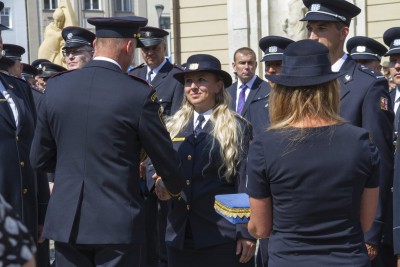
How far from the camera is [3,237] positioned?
2361 mm

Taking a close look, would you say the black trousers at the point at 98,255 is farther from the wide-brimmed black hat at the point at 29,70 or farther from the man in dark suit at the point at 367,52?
the wide-brimmed black hat at the point at 29,70

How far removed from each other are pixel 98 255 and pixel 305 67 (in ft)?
5.12

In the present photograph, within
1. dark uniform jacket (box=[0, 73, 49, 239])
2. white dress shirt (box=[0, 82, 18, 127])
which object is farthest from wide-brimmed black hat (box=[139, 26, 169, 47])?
white dress shirt (box=[0, 82, 18, 127])

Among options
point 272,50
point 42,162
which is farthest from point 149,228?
point 42,162

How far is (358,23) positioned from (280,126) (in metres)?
12.1

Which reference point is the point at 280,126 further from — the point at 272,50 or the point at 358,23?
the point at 358,23

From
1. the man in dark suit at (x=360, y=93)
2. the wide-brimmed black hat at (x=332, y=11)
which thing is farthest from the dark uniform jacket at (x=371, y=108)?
the wide-brimmed black hat at (x=332, y=11)

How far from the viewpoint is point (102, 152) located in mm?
4277

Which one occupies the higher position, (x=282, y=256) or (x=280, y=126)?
(x=280, y=126)

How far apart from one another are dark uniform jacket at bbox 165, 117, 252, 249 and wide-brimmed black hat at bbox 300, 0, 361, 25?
0.94 metres

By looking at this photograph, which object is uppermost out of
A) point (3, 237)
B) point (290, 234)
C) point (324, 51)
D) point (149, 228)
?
point (324, 51)

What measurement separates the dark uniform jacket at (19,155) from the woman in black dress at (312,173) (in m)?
2.14

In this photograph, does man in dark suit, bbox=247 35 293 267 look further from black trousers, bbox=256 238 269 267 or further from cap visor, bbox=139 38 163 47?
cap visor, bbox=139 38 163 47

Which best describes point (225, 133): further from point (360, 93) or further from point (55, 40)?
point (55, 40)
